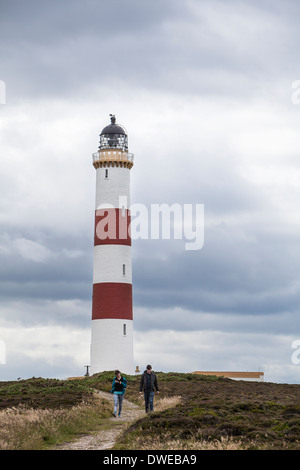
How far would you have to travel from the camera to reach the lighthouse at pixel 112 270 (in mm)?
47000

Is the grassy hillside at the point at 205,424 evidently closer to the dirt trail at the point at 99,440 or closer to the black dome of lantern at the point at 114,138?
the dirt trail at the point at 99,440

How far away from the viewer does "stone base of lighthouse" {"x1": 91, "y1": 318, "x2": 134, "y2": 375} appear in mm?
46875

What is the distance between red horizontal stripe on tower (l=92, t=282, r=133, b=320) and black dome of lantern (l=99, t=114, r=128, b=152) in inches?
435

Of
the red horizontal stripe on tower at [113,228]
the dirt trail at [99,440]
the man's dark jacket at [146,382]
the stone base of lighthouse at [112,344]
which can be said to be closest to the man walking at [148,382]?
the man's dark jacket at [146,382]

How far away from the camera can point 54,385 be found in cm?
4022

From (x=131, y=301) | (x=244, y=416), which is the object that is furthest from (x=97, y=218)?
(x=244, y=416)

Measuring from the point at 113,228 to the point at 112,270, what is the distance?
306cm

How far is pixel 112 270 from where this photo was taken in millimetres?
47594

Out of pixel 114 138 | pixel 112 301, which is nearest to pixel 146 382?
pixel 112 301

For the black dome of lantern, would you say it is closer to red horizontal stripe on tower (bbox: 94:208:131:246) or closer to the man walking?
red horizontal stripe on tower (bbox: 94:208:131:246)

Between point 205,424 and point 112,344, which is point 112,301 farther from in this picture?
point 205,424
